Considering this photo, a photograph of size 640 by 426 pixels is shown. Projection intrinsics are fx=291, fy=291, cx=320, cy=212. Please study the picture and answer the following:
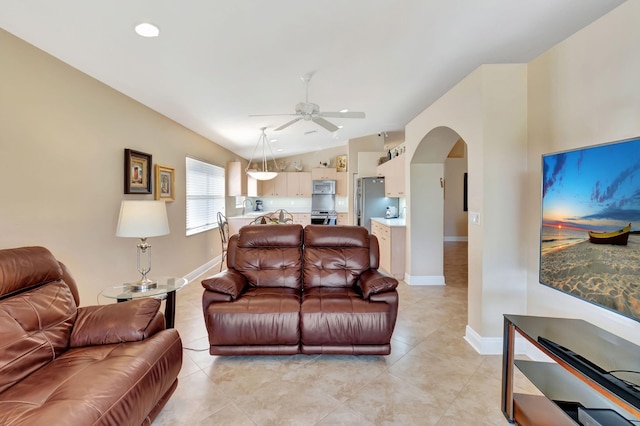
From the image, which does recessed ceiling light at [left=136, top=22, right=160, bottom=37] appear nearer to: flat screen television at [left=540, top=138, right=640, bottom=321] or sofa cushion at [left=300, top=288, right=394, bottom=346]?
sofa cushion at [left=300, top=288, right=394, bottom=346]

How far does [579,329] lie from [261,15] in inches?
105

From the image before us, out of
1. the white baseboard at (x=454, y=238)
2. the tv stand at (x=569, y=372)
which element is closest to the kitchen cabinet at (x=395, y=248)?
the tv stand at (x=569, y=372)

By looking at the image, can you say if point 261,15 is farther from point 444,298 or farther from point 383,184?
point 383,184

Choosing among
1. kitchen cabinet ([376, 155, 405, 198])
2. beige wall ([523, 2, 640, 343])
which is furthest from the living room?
kitchen cabinet ([376, 155, 405, 198])

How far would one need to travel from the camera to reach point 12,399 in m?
1.25

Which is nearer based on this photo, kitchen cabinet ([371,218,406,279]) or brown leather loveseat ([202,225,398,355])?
brown leather loveseat ([202,225,398,355])

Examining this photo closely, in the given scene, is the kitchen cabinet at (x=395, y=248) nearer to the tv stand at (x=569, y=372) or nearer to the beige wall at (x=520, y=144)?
the beige wall at (x=520, y=144)

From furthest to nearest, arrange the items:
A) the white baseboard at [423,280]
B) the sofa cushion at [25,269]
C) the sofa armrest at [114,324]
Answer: the white baseboard at [423,280]
the sofa armrest at [114,324]
the sofa cushion at [25,269]

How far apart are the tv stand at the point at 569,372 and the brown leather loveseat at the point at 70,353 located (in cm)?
198

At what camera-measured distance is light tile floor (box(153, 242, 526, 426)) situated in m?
1.77

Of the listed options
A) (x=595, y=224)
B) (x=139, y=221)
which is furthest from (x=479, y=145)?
(x=139, y=221)

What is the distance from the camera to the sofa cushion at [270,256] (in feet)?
9.30

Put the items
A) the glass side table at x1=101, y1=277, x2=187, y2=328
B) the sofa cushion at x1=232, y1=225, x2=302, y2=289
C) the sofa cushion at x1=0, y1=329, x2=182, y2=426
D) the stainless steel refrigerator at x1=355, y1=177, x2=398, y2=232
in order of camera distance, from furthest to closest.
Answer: the stainless steel refrigerator at x1=355, y1=177, x2=398, y2=232 < the sofa cushion at x1=232, y1=225, x2=302, y2=289 < the glass side table at x1=101, y1=277, x2=187, y2=328 < the sofa cushion at x1=0, y1=329, x2=182, y2=426

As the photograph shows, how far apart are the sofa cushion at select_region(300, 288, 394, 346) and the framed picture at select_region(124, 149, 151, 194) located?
7.31 ft
